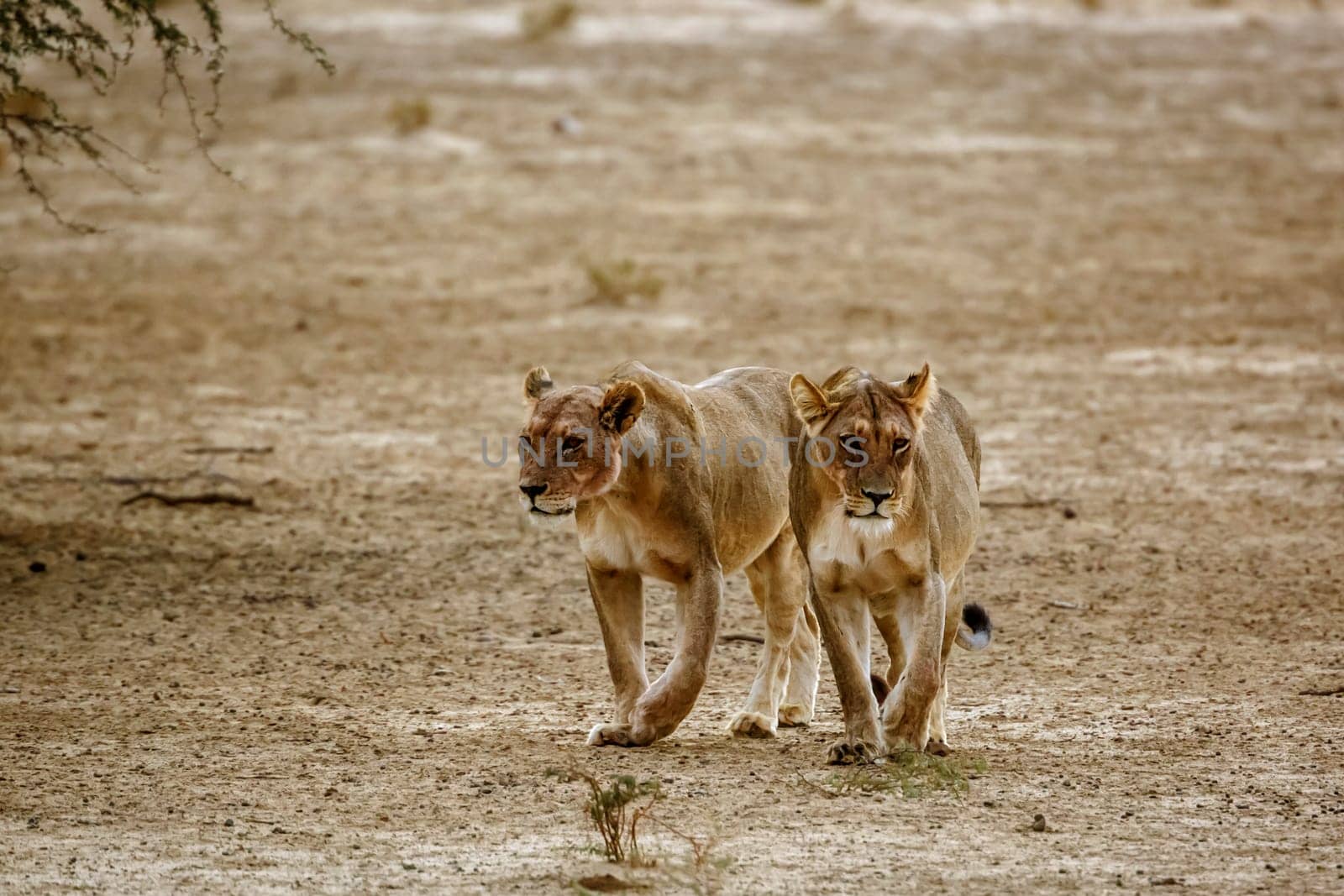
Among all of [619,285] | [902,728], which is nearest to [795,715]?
[902,728]

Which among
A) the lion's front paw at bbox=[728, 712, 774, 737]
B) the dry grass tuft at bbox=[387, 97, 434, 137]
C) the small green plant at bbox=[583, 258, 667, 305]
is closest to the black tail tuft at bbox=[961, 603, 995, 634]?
the lion's front paw at bbox=[728, 712, 774, 737]

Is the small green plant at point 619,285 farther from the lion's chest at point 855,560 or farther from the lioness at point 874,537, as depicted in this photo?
the lion's chest at point 855,560

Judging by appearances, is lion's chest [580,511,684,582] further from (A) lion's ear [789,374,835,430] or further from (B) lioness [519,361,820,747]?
(A) lion's ear [789,374,835,430]

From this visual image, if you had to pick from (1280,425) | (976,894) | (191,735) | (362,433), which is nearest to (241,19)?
(362,433)

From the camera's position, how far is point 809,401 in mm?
7129

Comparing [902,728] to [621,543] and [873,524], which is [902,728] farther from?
[621,543]

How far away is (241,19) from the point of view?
30.1 meters

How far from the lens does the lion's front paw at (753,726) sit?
7.82 meters

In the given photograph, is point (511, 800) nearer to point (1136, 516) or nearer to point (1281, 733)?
point (1281, 733)

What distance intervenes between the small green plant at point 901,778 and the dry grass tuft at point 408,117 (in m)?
17.8

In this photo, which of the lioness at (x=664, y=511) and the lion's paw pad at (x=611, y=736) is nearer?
the lioness at (x=664, y=511)

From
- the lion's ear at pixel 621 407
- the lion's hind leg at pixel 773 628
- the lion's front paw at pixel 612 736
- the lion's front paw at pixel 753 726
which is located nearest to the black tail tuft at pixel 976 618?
the lion's hind leg at pixel 773 628

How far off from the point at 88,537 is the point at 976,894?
702cm

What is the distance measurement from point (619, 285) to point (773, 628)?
418 inches
